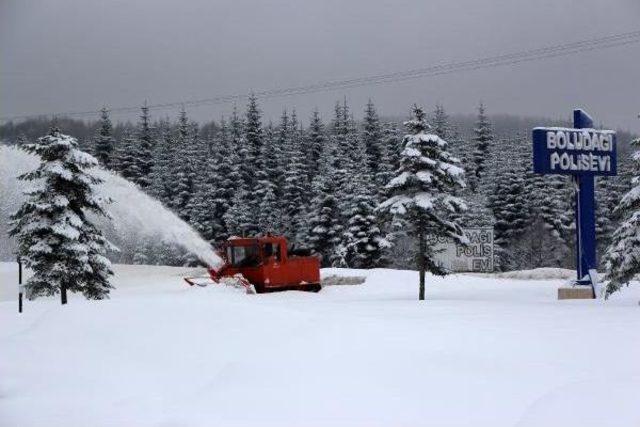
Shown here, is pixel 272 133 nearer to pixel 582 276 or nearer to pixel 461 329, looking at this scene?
pixel 582 276

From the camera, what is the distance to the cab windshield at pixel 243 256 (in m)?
25.7

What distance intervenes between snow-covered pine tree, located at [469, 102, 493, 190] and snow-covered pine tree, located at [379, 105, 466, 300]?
199 feet

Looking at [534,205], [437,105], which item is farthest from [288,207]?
[437,105]

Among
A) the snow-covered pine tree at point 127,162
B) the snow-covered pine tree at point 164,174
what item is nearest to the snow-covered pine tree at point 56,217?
the snow-covered pine tree at point 164,174

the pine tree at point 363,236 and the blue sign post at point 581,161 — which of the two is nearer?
the blue sign post at point 581,161

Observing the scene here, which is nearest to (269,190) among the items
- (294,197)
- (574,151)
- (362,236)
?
(294,197)

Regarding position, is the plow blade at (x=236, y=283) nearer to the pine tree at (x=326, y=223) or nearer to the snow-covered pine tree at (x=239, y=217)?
the pine tree at (x=326, y=223)

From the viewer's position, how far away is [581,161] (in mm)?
23562

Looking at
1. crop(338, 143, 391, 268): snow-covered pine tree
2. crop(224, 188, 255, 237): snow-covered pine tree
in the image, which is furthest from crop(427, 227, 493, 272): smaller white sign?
crop(224, 188, 255, 237): snow-covered pine tree

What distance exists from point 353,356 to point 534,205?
62489 millimetres

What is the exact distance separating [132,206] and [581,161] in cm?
2036

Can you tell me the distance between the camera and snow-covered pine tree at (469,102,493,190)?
83875 millimetres

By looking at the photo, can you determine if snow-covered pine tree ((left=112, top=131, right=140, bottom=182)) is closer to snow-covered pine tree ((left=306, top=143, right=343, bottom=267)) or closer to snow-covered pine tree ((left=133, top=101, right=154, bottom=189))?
snow-covered pine tree ((left=133, top=101, right=154, bottom=189))

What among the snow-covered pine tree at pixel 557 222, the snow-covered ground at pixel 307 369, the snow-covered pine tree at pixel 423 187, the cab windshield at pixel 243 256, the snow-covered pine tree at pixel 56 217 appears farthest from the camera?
the snow-covered pine tree at pixel 557 222
